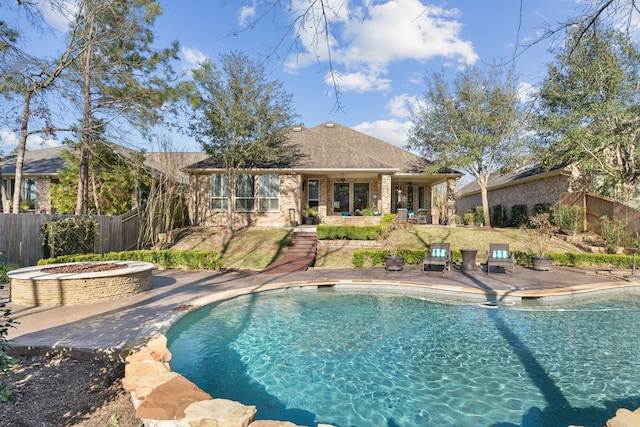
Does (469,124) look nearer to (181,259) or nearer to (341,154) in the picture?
(341,154)

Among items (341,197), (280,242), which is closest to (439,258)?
(280,242)

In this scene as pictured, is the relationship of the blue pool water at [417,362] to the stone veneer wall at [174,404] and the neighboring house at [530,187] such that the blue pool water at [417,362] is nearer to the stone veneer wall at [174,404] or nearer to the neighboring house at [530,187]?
the stone veneer wall at [174,404]

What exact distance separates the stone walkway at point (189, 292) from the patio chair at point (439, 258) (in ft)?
1.15

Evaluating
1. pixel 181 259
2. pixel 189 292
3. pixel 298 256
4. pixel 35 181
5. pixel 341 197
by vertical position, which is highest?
pixel 35 181

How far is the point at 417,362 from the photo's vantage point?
5184 millimetres

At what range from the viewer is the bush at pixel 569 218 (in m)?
16.8

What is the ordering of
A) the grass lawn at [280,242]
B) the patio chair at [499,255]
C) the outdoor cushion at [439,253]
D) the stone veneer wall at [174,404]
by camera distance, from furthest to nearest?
the grass lawn at [280,242] → the outdoor cushion at [439,253] → the patio chair at [499,255] → the stone veneer wall at [174,404]

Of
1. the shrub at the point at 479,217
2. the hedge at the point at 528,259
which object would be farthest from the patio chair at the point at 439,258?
the shrub at the point at 479,217

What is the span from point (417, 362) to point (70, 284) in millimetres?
7322

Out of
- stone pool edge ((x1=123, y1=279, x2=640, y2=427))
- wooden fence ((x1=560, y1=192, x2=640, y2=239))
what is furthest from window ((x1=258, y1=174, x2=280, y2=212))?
wooden fence ((x1=560, y1=192, x2=640, y2=239))

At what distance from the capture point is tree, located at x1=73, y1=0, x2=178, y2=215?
1352cm

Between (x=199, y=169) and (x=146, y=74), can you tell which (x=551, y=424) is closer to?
(x=146, y=74)

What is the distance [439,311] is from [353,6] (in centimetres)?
702

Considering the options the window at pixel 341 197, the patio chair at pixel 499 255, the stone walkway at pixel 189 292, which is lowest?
the stone walkway at pixel 189 292
